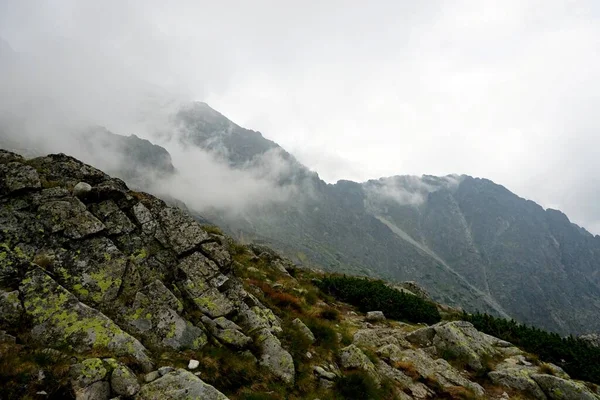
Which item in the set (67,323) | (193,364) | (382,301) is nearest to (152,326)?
(193,364)

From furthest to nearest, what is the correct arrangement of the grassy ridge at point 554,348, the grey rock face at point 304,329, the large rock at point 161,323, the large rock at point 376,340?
1. the grassy ridge at point 554,348
2. the large rock at point 376,340
3. the grey rock face at point 304,329
4. the large rock at point 161,323

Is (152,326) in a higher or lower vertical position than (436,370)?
lower

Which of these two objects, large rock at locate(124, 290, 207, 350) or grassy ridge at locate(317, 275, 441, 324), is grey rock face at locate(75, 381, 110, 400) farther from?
grassy ridge at locate(317, 275, 441, 324)

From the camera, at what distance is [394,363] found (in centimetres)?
1428

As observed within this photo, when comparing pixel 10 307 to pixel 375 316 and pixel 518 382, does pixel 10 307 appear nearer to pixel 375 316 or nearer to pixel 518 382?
pixel 518 382

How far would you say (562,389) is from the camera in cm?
1499

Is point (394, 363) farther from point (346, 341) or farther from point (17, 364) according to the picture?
point (17, 364)

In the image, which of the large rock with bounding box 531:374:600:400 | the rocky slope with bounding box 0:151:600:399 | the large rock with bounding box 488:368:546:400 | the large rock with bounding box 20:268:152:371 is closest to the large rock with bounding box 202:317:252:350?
the rocky slope with bounding box 0:151:600:399

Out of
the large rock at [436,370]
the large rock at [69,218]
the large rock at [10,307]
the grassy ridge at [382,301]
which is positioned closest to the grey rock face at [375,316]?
the grassy ridge at [382,301]

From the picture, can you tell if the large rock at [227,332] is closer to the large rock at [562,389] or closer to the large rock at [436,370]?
the large rock at [436,370]

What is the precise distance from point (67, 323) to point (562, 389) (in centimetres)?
2056

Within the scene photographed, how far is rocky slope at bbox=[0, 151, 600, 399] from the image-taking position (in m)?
7.61

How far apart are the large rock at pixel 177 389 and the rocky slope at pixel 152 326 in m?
0.03

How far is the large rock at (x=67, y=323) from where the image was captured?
8.20m
